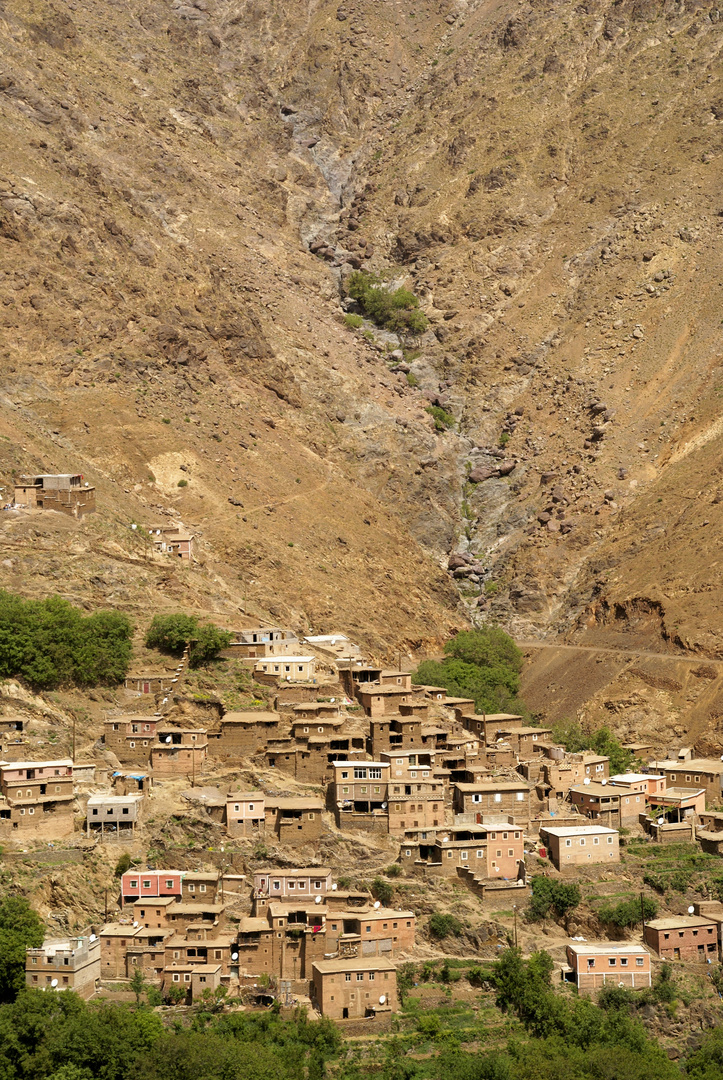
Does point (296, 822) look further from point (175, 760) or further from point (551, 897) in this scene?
point (551, 897)

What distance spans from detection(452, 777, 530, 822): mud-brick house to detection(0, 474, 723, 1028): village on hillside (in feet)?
0.25

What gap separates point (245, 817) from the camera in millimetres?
61281

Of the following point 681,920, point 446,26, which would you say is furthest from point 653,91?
point 681,920

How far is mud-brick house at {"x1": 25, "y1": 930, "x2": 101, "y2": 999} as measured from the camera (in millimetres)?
53656

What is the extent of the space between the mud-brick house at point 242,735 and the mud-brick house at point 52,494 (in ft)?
66.4

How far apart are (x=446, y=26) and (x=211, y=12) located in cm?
2418

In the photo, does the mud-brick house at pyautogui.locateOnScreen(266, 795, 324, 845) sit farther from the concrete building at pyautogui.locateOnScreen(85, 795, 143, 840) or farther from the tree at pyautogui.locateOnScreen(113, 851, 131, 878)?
the tree at pyautogui.locateOnScreen(113, 851, 131, 878)

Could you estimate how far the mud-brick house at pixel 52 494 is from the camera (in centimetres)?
8250

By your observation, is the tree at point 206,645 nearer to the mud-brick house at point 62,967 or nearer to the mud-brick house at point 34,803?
the mud-brick house at point 34,803

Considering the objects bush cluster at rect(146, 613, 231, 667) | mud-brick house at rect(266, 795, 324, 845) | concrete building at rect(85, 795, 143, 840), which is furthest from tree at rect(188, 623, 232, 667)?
concrete building at rect(85, 795, 143, 840)

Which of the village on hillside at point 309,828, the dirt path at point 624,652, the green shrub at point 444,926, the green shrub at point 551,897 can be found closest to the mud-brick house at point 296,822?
the village on hillside at point 309,828

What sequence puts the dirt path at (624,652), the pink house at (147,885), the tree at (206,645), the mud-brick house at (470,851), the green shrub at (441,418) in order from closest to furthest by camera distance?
the pink house at (147,885) < the mud-brick house at (470,851) < the tree at (206,645) < the dirt path at (624,652) < the green shrub at (441,418)

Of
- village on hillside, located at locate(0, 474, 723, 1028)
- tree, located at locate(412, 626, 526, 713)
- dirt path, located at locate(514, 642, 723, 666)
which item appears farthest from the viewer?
dirt path, located at locate(514, 642, 723, 666)

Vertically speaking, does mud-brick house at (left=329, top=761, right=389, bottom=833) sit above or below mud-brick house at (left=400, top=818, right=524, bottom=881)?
above
